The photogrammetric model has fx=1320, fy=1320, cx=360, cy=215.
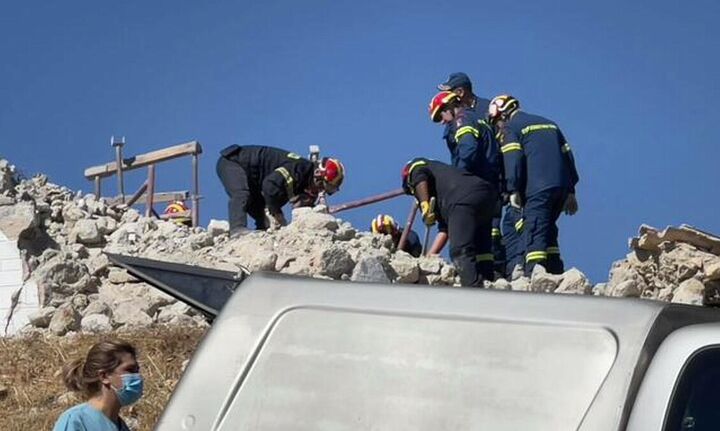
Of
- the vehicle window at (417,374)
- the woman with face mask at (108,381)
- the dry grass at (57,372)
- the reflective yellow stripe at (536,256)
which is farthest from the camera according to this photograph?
the reflective yellow stripe at (536,256)

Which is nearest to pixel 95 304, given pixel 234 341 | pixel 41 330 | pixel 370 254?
pixel 41 330

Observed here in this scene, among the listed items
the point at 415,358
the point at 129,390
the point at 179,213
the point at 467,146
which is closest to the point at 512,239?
the point at 467,146

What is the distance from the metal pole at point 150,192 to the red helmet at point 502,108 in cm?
544

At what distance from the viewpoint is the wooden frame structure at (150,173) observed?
1583 centimetres

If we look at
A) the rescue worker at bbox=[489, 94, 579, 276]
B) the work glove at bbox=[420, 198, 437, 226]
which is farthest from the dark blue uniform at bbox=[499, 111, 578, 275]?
the work glove at bbox=[420, 198, 437, 226]

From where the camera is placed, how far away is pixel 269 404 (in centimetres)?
334

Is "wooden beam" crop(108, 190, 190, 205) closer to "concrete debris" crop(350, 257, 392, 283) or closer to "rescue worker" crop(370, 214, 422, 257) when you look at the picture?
"rescue worker" crop(370, 214, 422, 257)

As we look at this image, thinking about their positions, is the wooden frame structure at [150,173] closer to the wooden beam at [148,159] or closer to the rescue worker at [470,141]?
the wooden beam at [148,159]

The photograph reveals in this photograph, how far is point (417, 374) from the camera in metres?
3.13

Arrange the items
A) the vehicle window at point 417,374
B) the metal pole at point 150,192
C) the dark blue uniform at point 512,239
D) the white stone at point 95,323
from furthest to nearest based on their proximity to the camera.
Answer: the metal pole at point 150,192
the dark blue uniform at point 512,239
the white stone at point 95,323
the vehicle window at point 417,374

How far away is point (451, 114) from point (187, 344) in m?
3.42

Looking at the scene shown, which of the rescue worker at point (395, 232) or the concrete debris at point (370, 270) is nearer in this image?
the concrete debris at point (370, 270)

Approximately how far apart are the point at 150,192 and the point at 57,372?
6925 mm

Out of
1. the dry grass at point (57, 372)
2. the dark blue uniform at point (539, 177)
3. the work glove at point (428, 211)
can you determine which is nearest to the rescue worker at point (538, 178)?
the dark blue uniform at point (539, 177)
